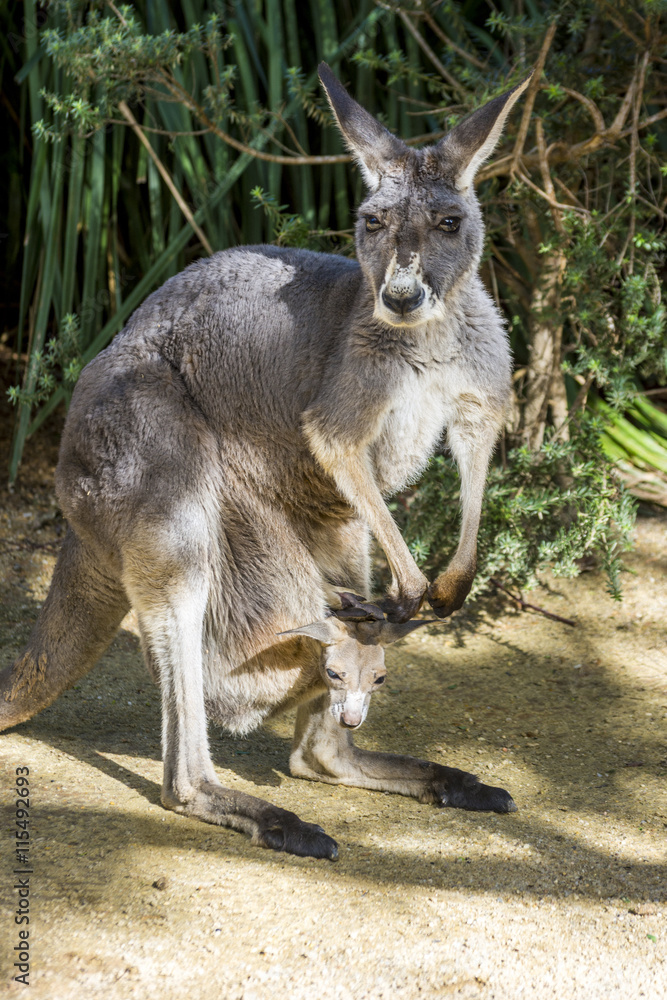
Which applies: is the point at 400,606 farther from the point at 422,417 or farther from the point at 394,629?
the point at 422,417

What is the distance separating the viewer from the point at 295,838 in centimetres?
220

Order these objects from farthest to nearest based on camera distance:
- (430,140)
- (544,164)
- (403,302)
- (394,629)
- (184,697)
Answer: (430,140) < (544,164) < (394,629) < (184,697) < (403,302)

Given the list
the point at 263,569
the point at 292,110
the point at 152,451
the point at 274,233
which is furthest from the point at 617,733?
the point at 292,110

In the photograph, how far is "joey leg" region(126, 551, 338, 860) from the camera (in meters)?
2.33

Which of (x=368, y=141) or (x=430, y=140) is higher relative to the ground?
(x=368, y=141)

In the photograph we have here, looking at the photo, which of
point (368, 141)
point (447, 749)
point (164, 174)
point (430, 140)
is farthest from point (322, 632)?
point (164, 174)

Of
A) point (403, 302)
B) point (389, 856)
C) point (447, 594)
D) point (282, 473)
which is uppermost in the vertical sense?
point (403, 302)

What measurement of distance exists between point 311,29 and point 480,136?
265 centimetres

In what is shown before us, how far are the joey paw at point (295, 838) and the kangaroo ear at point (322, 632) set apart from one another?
42 centimetres

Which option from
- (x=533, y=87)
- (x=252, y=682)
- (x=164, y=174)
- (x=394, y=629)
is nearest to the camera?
(x=394, y=629)

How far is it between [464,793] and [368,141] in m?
1.60

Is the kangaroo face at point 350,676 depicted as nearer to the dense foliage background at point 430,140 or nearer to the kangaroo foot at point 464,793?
the kangaroo foot at point 464,793

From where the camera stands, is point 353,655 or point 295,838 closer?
point 295,838

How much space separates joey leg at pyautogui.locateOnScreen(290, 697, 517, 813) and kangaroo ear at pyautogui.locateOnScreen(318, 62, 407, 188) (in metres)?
1.35
